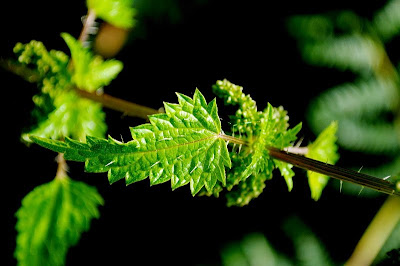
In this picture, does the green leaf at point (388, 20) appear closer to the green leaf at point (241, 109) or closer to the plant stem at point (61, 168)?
the green leaf at point (241, 109)

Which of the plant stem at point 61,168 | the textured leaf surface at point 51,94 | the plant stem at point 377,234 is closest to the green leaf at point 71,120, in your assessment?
the textured leaf surface at point 51,94

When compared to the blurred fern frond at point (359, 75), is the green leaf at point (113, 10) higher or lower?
lower

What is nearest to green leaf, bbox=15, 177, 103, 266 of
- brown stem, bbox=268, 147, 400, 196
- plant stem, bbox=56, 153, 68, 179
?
plant stem, bbox=56, 153, 68, 179

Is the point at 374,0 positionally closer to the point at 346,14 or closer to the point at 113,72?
the point at 346,14

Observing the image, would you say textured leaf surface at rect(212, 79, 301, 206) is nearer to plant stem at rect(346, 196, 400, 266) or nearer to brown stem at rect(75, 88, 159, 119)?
brown stem at rect(75, 88, 159, 119)

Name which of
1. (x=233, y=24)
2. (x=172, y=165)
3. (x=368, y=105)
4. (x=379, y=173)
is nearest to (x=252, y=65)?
(x=233, y=24)

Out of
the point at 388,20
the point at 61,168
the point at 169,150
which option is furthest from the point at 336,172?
the point at 388,20

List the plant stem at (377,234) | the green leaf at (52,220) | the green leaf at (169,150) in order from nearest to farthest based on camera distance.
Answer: the green leaf at (169,150), the green leaf at (52,220), the plant stem at (377,234)
